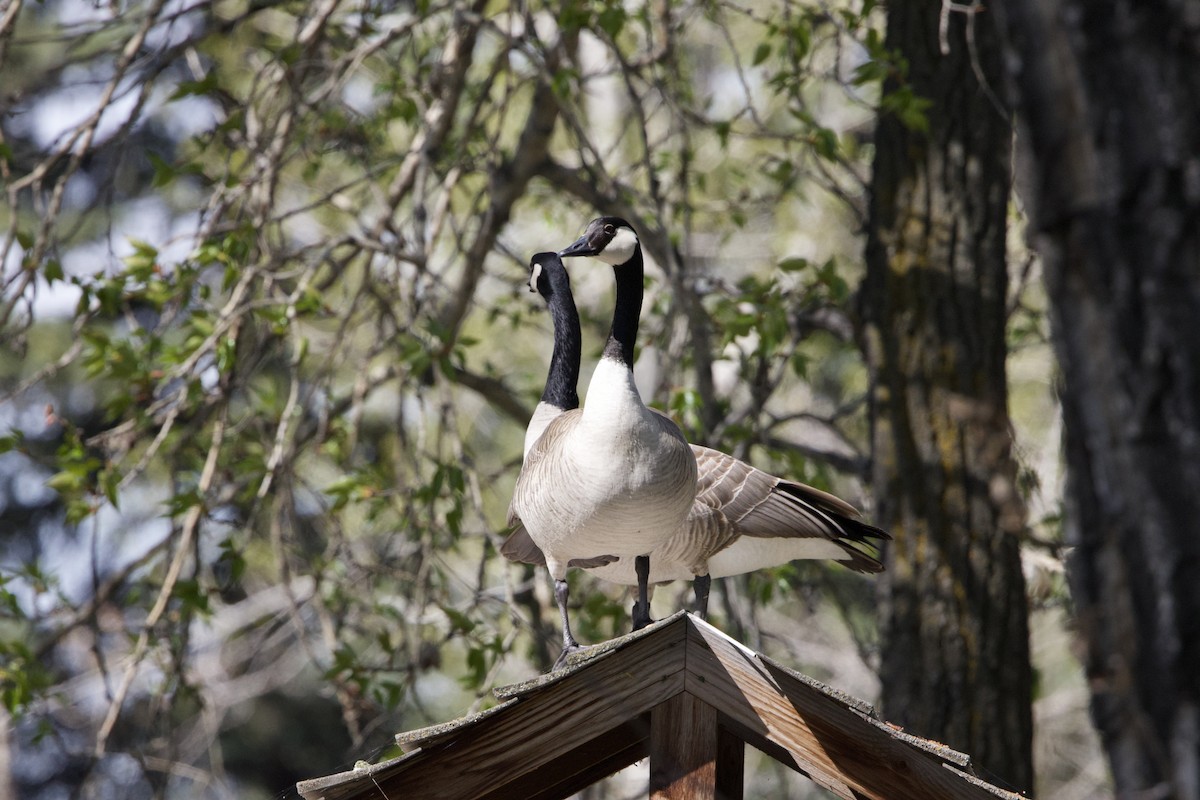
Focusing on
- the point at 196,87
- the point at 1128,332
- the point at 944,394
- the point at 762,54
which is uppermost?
the point at 762,54

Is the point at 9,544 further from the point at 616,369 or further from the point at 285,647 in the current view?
the point at 616,369

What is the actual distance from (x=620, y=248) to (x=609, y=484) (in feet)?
2.98

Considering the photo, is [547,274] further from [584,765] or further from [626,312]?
[584,765]

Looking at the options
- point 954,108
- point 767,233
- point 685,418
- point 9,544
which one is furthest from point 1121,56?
point 767,233

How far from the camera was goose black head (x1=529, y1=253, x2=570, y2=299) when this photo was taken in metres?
4.07

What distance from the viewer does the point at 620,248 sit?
3705 mm

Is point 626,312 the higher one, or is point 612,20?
point 612,20

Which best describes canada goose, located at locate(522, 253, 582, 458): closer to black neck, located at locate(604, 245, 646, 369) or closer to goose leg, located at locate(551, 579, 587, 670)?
black neck, located at locate(604, 245, 646, 369)

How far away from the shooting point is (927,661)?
5.11 metres

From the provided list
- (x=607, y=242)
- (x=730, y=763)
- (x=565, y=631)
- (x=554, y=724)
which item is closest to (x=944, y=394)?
(x=607, y=242)

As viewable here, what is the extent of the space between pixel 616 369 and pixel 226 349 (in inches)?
81.7

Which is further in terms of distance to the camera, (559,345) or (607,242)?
(559,345)

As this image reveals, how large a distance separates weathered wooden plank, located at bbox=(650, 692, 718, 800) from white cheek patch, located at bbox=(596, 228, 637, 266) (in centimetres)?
150

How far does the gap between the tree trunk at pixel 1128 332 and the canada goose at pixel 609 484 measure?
167 centimetres
